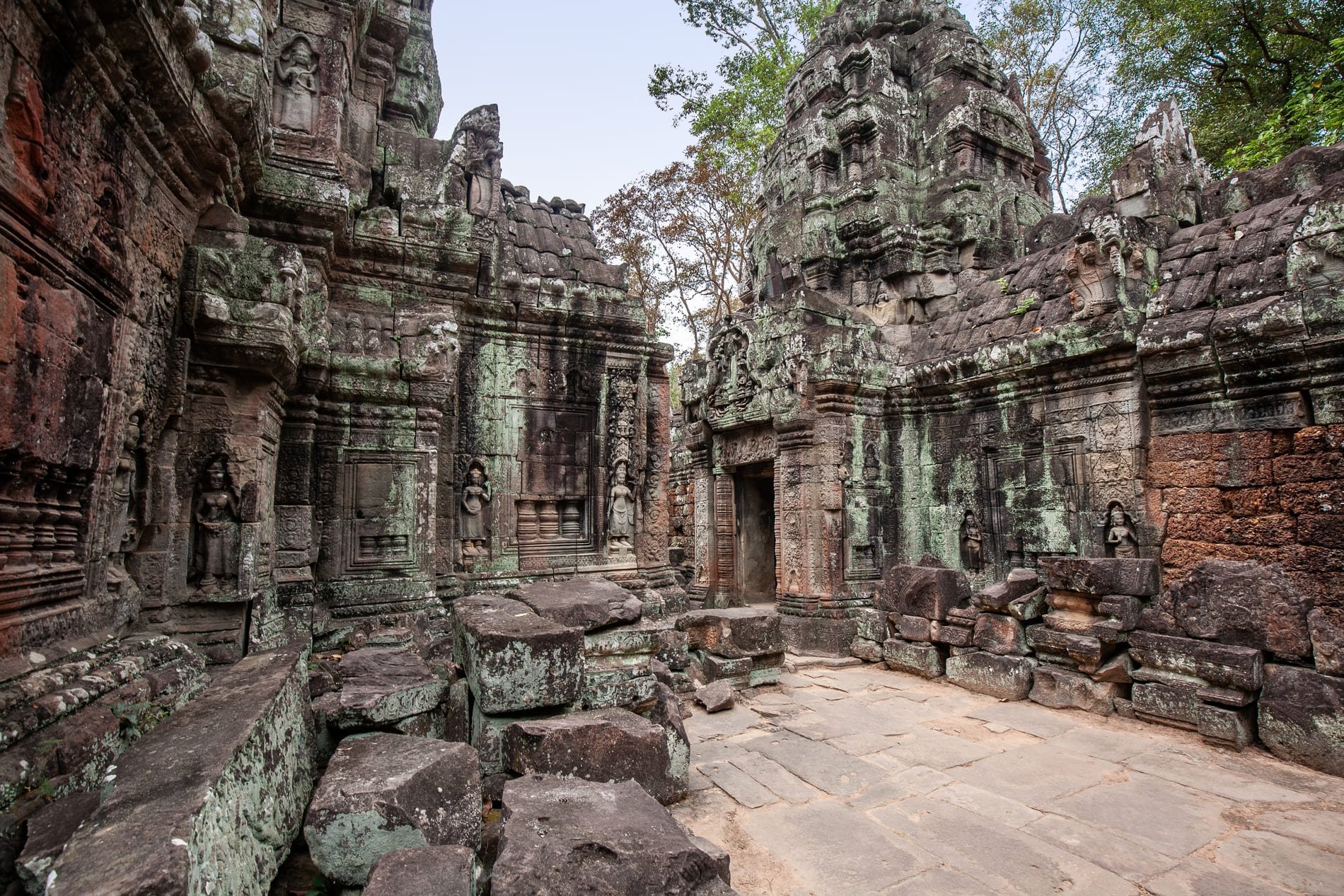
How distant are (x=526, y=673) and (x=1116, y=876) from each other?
2.80m

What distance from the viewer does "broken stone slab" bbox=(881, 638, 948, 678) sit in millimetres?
6609

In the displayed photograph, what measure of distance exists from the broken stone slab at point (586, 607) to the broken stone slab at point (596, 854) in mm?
1254

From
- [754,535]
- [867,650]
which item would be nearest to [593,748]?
[867,650]

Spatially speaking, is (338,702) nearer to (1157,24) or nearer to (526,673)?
(526,673)

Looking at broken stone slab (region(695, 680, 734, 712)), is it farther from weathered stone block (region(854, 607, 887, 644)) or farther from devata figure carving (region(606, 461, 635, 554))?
weathered stone block (region(854, 607, 887, 644))

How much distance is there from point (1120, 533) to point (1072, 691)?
178 cm

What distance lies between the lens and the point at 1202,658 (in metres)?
4.71

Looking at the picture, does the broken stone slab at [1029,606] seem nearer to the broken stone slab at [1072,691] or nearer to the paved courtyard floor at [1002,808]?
the broken stone slab at [1072,691]

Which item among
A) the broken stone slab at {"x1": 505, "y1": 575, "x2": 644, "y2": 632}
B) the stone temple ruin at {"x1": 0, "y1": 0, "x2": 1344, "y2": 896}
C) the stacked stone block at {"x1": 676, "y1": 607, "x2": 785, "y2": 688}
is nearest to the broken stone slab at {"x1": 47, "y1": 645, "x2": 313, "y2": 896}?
the stone temple ruin at {"x1": 0, "y1": 0, "x2": 1344, "y2": 896}

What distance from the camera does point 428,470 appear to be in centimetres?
607

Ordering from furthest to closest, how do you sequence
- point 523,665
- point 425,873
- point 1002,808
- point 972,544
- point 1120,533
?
point 972,544 < point 1120,533 < point 1002,808 < point 523,665 < point 425,873

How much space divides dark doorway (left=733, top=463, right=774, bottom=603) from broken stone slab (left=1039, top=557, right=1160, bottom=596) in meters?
4.69

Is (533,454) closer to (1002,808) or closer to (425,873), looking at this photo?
(1002,808)

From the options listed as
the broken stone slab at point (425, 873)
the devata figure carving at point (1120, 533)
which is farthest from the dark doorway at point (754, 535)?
the broken stone slab at point (425, 873)
